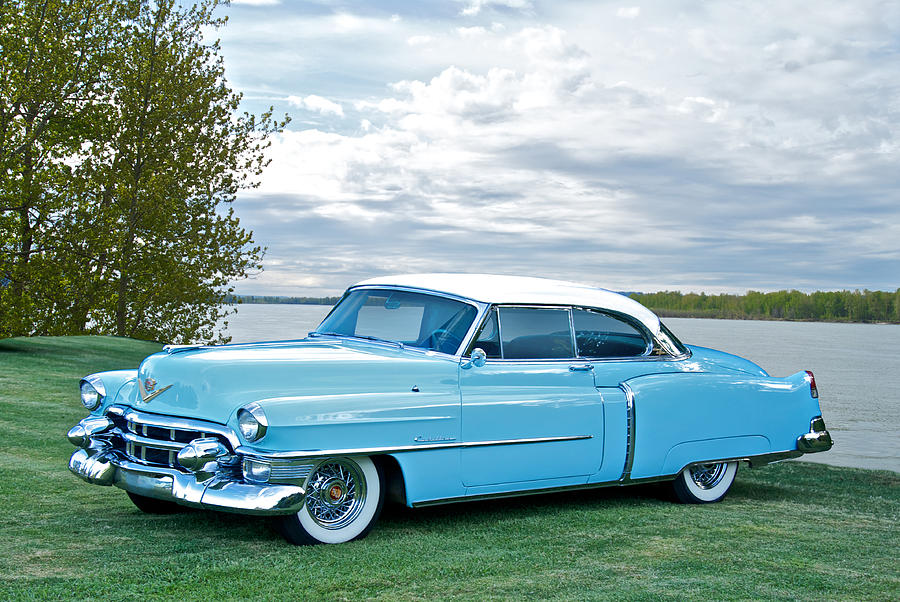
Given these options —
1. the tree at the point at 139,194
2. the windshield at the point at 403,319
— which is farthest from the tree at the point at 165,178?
the windshield at the point at 403,319

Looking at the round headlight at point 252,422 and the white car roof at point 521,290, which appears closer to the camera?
the round headlight at point 252,422

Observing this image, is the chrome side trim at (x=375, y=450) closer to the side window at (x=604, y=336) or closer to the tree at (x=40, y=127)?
the side window at (x=604, y=336)

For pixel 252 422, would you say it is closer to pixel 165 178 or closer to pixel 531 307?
pixel 531 307

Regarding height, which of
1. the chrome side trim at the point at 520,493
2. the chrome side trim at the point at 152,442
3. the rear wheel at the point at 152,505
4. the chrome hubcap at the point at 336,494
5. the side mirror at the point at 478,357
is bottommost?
the rear wheel at the point at 152,505

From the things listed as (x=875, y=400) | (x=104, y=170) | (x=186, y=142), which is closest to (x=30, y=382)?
(x=104, y=170)

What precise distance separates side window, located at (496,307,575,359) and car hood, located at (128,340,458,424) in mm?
573

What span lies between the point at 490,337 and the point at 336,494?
1607mm

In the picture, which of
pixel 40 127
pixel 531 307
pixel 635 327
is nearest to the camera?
pixel 531 307

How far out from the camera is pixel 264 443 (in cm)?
523

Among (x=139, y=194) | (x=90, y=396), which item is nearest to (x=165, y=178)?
(x=139, y=194)

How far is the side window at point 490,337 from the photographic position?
642cm

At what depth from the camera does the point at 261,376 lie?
5516mm

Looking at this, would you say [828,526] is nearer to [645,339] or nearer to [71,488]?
[645,339]

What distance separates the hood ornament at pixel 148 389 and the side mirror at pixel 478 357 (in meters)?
2.00
